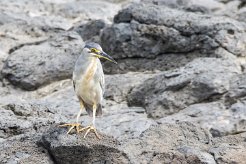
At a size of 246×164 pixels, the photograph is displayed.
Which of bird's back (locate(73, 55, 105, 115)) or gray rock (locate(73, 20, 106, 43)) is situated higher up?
bird's back (locate(73, 55, 105, 115))

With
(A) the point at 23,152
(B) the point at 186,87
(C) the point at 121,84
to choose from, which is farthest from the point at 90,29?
(A) the point at 23,152

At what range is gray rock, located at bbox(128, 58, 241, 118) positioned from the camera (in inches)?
430

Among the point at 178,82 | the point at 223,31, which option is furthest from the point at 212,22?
the point at 178,82

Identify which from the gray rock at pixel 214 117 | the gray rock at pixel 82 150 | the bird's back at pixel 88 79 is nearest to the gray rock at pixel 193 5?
the gray rock at pixel 214 117

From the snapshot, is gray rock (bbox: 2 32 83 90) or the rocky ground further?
gray rock (bbox: 2 32 83 90)

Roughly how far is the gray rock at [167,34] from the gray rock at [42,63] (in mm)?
786

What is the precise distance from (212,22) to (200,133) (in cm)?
437

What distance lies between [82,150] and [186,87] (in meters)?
3.75

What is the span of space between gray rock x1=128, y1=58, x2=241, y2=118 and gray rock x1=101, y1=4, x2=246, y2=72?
0.89m

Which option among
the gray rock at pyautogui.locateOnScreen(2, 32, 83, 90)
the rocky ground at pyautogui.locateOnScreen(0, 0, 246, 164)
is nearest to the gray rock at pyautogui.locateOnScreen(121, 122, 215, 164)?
the rocky ground at pyautogui.locateOnScreen(0, 0, 246, 164)

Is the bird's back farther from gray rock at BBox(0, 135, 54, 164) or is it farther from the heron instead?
gray rock at BBox(0, 135, 54, 164)

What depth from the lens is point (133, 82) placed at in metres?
12.1

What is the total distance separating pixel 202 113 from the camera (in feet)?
34.5

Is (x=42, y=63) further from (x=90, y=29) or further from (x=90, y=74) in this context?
(x=90, y=74)
